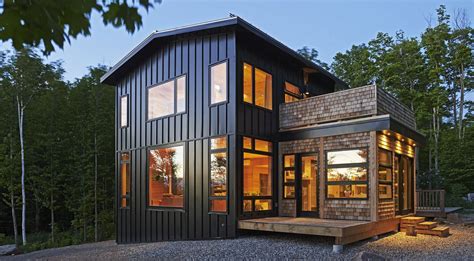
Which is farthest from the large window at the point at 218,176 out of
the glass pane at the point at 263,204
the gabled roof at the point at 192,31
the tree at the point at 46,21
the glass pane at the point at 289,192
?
the tree at the point at 46,21

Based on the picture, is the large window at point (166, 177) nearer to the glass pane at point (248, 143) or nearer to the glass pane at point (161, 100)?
the glass pane at point (161, 100)

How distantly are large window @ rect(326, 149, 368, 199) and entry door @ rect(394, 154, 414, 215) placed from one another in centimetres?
187

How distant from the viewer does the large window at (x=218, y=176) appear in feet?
30.1

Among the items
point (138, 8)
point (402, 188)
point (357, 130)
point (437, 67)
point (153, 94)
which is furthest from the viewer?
point (437, 67)

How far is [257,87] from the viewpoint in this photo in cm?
1002

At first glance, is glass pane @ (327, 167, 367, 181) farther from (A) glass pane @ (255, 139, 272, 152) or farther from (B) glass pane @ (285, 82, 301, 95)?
(B) glass pane @ (285, 82, 301, 95)

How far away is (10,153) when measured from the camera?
1591 cm

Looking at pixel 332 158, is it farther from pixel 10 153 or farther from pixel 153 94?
pixel 10 153

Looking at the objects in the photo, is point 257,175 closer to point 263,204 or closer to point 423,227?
point 263,204

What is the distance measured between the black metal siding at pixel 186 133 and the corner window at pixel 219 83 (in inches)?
5.9

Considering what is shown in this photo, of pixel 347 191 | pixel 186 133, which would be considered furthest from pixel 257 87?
pixel 347 191

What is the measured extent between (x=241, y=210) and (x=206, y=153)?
1.67 m

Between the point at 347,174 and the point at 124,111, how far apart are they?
24.6 feet

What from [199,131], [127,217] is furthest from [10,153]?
[199,131]
